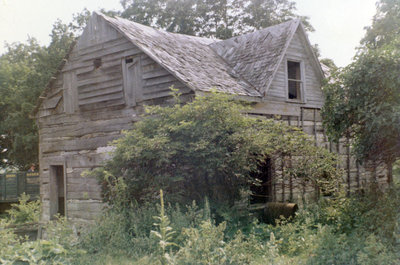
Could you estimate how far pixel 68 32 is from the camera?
27.6 metres

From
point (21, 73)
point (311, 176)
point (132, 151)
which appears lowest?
point (311, 176)

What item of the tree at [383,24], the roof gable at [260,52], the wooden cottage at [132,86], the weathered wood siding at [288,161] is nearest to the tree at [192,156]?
the wooden cottage at [132,86]

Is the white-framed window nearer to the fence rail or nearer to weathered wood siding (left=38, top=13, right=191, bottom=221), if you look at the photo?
weathered wood siding (left=38, top=13, right=191, bottom=221)

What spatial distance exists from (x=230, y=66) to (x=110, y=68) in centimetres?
406

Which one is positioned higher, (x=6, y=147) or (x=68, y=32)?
(x=68, y=32)

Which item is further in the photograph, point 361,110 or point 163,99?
point 163,99

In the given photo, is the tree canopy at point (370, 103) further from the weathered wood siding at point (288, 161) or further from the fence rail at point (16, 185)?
the fence rail at point (16, 185)

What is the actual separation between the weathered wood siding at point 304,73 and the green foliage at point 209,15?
13.6 meters

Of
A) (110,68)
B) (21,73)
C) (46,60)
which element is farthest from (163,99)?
(21,73)

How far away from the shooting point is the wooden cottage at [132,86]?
13047 millimetres

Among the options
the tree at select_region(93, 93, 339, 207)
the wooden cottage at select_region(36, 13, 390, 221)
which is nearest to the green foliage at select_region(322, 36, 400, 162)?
the tree at select_region(93, 93, 339, 207)

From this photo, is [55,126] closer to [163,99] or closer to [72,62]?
[72,62]

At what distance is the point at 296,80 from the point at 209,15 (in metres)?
16.1

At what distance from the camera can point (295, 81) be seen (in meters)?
15.7
